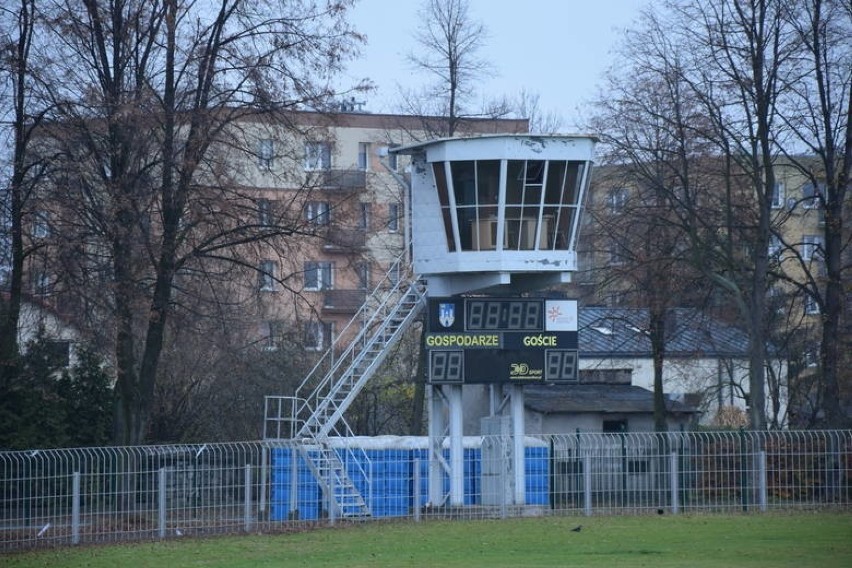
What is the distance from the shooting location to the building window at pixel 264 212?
32778 mm

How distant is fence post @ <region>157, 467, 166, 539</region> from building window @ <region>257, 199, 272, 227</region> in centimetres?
833

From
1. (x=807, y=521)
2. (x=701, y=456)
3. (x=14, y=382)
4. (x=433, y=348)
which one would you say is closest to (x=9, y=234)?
(x=14, y=382)

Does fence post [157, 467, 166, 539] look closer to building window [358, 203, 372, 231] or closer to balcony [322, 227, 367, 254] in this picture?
balcony [322, 227, 367, 254]

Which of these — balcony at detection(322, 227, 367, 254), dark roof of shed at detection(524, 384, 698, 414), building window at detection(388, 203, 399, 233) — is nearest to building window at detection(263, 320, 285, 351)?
building window at detection(388, 203, 399, 233)

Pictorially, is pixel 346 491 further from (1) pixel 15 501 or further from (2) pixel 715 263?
(2) pixel 715 263

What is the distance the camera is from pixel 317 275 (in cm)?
5272

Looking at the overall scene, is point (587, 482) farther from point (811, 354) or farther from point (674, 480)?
point (811, 354)

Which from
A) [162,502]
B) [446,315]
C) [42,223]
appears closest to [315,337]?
[446,315]

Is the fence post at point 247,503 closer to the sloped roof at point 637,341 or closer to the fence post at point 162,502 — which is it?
the fence post at point 162,502

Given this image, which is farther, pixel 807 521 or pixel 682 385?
pixel 682 385

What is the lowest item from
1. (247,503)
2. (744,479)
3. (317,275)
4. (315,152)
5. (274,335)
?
(247,503)

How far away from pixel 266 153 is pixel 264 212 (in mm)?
3412

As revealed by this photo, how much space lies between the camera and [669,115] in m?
39.6

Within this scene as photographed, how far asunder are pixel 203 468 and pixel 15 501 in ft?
12.2
